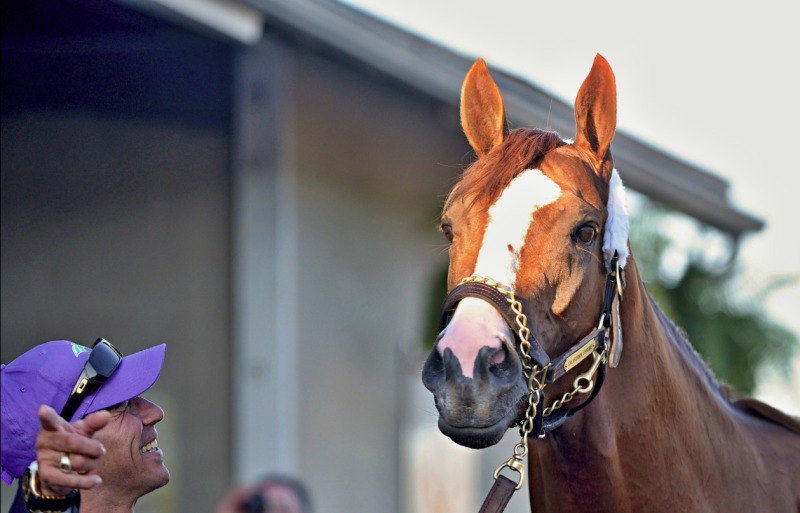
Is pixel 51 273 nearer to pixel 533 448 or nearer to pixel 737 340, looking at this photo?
pixel 533 448

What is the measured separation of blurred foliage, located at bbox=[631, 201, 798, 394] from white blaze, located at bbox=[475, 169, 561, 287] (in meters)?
6.16

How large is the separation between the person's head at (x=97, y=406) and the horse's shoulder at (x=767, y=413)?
6.05 ft

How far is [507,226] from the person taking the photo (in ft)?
8.91

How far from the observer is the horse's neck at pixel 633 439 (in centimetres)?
282

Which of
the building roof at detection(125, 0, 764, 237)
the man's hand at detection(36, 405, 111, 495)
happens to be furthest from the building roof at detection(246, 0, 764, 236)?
the man's hand at detection(36, 405, 111, 495)

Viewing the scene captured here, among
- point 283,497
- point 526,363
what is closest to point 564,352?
point 526,363

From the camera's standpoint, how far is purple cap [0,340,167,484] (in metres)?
2.38

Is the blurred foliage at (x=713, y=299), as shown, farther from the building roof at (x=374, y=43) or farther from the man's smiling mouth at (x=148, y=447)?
the man's smiling mouth at (x=148, y=447)

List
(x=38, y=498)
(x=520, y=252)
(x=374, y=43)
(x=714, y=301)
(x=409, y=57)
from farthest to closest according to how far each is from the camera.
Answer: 1. (x=714, y=301)
2. (x=409, y=57)
3. (x=374, y=43)
4. (x=520, y=252)
5. (x=38, y=498)

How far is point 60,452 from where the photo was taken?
7.17 ft

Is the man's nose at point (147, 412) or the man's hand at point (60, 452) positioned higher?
the man's nose at point (147, 412)

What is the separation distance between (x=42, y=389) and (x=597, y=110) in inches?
65.8

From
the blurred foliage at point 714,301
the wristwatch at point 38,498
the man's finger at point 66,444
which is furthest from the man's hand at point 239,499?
the blurred foliage at point 714,301

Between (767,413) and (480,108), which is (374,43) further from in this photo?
(767,413)
